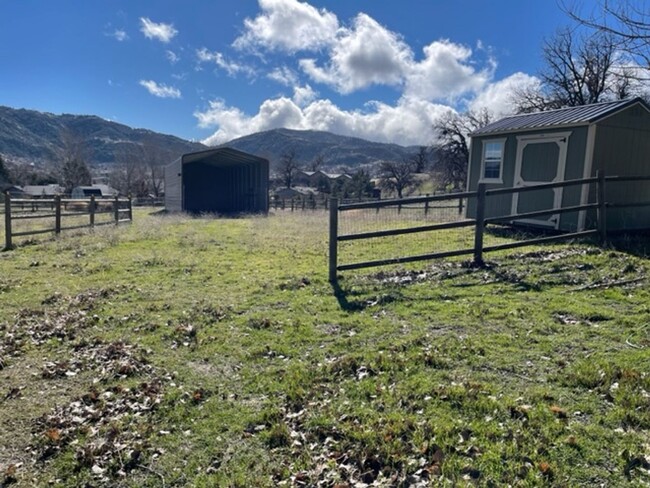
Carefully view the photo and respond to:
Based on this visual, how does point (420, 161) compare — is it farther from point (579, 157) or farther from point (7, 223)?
A: point (7, 223)

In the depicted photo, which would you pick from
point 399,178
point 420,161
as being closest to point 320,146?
point 420,161

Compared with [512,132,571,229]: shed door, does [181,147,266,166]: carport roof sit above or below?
above

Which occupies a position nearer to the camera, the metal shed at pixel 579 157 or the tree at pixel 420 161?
the metal shed at pixel 579 157

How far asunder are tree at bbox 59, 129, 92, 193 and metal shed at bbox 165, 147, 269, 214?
45760 mm

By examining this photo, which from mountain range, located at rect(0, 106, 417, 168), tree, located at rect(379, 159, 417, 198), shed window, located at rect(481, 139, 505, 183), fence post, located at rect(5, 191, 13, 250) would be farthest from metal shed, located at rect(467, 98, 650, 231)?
mountain range, located at rect(0, 106, 417, 168)

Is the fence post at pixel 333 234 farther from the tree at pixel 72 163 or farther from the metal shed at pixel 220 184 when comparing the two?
the tree at pixel 72 163

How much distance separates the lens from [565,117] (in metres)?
11.6

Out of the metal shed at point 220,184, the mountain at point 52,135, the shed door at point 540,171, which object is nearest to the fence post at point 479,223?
the shed door at point 540,171

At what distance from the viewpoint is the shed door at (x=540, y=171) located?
11.3 m

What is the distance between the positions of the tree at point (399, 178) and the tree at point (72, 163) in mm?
49607

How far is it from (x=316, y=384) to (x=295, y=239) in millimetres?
9781

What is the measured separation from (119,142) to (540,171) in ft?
406

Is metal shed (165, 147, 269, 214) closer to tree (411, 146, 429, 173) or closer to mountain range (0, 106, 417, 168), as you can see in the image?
tree (411, 146, 429, 173)

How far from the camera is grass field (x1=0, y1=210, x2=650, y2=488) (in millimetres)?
2750
